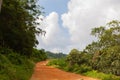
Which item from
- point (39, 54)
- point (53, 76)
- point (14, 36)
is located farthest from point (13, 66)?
point (39, 54)

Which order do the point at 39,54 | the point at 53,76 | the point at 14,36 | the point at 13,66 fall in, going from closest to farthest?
the point at 13,66, the point at 53,76, the point at 14,36, the point at 39,54

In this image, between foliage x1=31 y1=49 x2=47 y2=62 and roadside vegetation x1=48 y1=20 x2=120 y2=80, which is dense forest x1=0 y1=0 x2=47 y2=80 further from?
foliage x1=31 y1=49 x2=47 y2=62

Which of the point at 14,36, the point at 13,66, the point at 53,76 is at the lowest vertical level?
the point at 53,76

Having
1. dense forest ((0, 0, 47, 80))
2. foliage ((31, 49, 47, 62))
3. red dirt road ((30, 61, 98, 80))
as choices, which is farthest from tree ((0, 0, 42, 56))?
foliage ((31, 49, 47, 62))

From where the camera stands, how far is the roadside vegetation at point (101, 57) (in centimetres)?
2378

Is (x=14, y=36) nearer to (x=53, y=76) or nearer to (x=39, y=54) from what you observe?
(x=53, y=76)

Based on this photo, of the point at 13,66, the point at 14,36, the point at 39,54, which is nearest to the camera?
the point at 13,66

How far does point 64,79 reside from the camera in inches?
837

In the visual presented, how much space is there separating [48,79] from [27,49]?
8.22m

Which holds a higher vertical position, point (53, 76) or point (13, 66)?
point (13, 66)

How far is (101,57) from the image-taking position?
85.8 feet

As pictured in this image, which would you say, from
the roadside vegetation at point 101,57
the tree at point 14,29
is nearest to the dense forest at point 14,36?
the tree at point 14,29

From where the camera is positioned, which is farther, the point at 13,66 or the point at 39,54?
the point at 39,54

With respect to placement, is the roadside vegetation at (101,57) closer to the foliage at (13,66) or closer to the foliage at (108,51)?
the foliage at (108,51)
